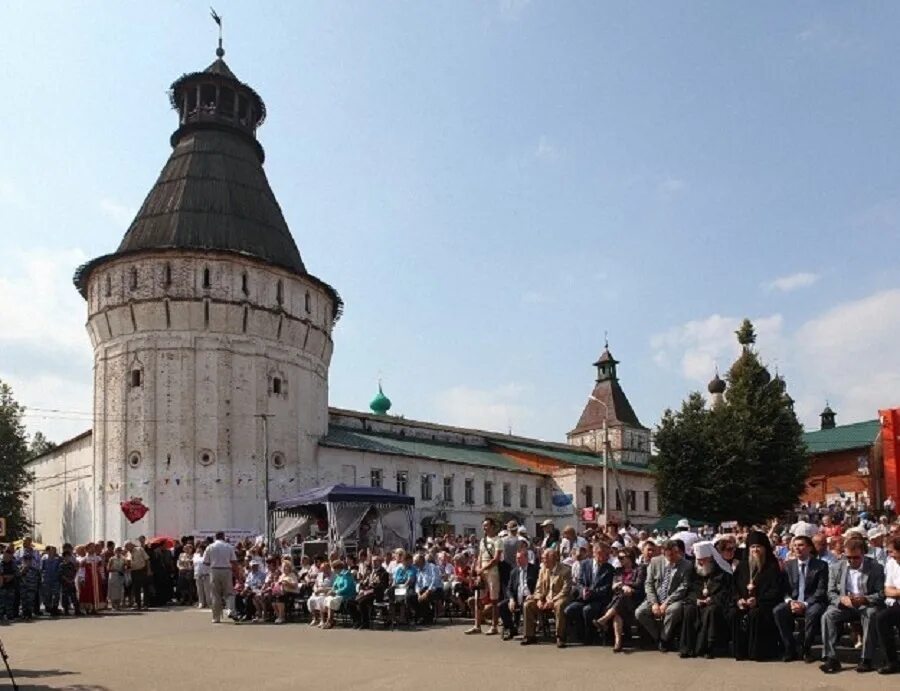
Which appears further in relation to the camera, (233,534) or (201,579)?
(233,534)

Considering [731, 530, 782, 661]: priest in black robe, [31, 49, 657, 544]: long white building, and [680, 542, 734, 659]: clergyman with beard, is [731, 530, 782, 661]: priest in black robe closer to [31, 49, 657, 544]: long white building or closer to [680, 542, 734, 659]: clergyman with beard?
[680, 542, 734, 659]: clergyman with beard

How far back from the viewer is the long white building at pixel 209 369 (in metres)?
38.8

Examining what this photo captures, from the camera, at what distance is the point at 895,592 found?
9703 mm

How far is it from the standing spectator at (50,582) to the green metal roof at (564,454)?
Answer: 141 feet

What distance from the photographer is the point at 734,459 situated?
141ft

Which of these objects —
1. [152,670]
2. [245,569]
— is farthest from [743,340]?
[152,670]

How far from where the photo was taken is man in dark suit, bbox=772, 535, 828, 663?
33.8 ft

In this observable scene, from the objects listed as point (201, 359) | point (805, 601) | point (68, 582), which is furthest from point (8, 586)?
point (201, 359)

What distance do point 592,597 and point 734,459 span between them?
32.9 meters

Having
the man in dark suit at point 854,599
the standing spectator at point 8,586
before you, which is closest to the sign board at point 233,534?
the standing spectator at point 8,586

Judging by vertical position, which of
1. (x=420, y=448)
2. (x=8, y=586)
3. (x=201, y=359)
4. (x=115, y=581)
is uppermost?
(x=201, y=359)

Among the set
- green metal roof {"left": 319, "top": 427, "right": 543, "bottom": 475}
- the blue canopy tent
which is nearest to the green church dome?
green metal roof {"left": 319, "top": 427, "right": 543, "bottom": 475}

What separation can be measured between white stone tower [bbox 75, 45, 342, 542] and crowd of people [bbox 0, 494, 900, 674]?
1741cm

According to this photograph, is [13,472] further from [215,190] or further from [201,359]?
[215,190]
